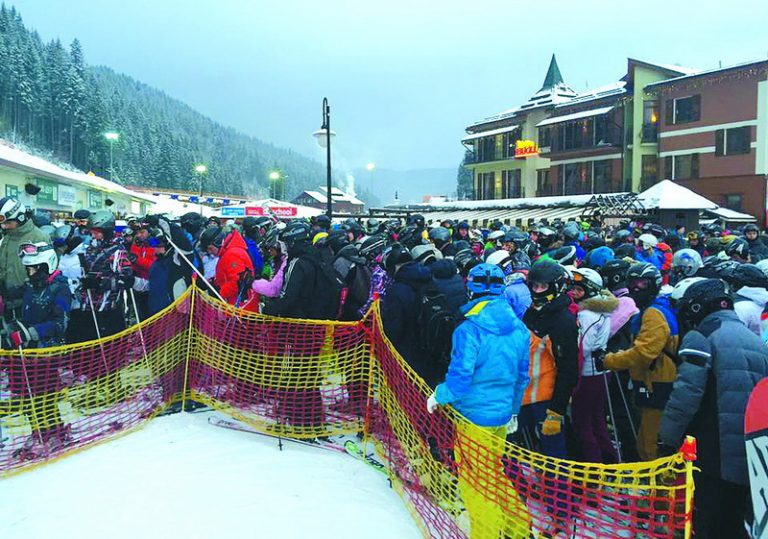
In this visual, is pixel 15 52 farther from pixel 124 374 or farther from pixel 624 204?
pixel 124 374

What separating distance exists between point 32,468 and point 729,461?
17.1 feet

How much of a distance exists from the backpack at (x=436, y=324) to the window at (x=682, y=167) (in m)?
32.8

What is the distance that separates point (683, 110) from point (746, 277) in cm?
3342

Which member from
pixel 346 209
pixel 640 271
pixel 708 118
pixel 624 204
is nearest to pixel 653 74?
pixel 708 118

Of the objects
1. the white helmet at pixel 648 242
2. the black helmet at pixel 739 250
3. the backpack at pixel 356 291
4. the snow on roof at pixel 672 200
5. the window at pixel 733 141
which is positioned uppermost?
the window at pixel 733 141

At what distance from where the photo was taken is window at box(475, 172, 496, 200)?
4572 centimetres

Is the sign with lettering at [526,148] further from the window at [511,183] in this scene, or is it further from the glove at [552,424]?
the glove at [552,424]

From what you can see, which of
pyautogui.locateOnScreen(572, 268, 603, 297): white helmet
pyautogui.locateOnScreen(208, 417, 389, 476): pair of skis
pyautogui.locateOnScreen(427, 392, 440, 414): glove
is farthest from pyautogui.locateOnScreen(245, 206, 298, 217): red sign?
pyautogui.locateOnScreen(427, 392, 440, 414): glove

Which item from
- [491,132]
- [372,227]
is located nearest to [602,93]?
[491,132]

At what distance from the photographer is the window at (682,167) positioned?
1272 inches

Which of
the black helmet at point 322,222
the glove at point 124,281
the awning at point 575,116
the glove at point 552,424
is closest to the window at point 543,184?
the awning at point 575,116

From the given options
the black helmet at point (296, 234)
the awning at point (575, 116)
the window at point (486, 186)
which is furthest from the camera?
the window at point (486, 186)

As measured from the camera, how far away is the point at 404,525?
13.0ft

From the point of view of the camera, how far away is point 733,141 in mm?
30688
